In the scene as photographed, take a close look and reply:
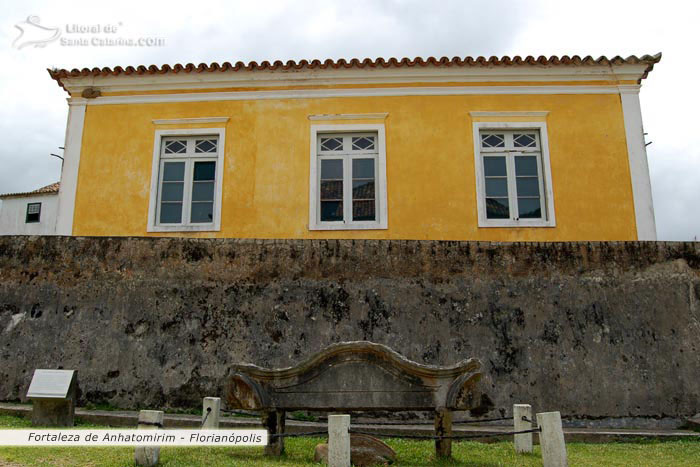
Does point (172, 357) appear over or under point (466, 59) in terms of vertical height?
under

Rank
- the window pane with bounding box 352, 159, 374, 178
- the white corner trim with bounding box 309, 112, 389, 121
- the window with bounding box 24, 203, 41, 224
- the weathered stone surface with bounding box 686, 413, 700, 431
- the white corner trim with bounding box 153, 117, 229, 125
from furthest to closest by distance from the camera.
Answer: the window with bounding box 24, 203, 41, 224 < the white corner trim with bounding box 153, 117, 229, 125 < the white corner trim with bounding box 309, 112, 389, 121 < the window pane with bounding box 352, 159, 374, 178 < the weathered stone surface with bounding box 686, 413, 700, 431

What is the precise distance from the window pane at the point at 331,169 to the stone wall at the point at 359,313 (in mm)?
3461

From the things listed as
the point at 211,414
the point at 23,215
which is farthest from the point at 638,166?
the point at 23,215

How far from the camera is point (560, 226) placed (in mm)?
10516

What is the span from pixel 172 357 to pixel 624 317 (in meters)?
5.33

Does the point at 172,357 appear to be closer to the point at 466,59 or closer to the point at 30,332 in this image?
the point at 30,332

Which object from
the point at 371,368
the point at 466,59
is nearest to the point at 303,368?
the point at 371,368

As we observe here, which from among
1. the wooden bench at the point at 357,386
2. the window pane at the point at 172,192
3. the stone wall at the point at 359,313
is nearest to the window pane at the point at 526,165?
the stone wall at the point at 359,313

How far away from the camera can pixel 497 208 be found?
35.1ft

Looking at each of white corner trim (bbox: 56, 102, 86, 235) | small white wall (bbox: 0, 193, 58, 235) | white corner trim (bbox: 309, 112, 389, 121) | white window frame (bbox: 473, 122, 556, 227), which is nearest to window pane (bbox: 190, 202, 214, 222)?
white corner trim (bbox: 56, 102, 86, 235)

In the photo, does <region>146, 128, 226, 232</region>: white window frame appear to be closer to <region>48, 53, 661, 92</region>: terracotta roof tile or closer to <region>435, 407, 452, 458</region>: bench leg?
<region>48, 53, 661, 92</region>: terracotta roof tile

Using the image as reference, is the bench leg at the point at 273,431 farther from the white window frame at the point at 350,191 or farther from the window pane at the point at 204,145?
the window pane at the point at 204,145

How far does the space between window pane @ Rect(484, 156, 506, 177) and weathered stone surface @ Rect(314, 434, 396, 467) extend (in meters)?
6.79

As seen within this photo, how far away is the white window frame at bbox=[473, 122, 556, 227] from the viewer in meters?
10.5
